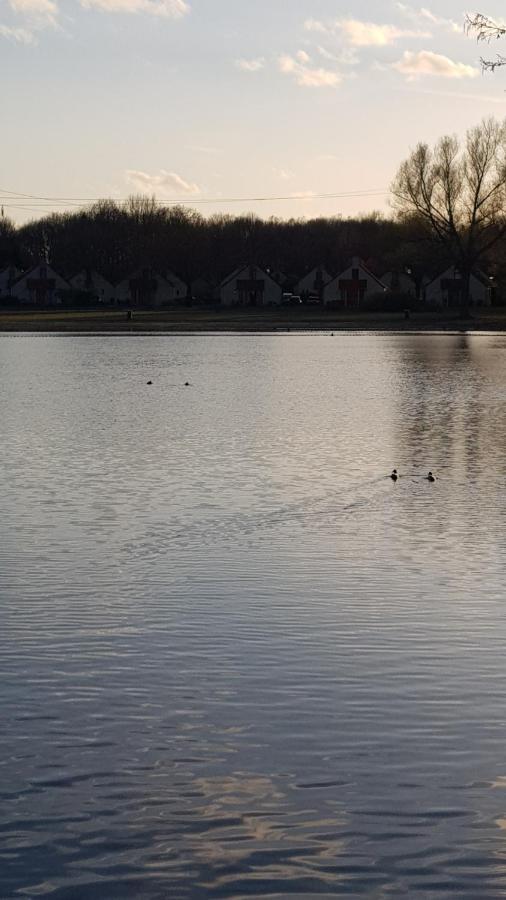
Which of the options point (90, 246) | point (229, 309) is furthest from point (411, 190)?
point (90, 246)

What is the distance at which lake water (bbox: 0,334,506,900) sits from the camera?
6.88 meters

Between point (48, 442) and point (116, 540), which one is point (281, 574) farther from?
point (48, 442)

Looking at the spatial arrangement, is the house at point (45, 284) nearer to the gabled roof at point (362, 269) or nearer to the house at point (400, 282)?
the gabled roof at point (362, 269)

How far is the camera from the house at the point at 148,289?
18488 cm

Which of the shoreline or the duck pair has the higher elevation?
the shoreline

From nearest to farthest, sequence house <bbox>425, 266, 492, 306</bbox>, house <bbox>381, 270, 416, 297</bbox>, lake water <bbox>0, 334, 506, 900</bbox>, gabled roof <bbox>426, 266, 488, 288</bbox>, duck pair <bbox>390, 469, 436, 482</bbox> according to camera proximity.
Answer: lake water <bbox>0, 334, 506, 900</bbox> < duck pair <bbox>390, 469, 436, 482</bbox> < gabled roof <bbox>426, 266, 488, 288</bbox> < house <bbox>425, 266, 492, 306</bbox> < house <bbox>381, 270, 416, 297</bbox>

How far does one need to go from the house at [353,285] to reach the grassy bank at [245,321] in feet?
86.3

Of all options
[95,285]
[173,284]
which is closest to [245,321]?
[173,284]

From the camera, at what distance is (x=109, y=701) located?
9.45m

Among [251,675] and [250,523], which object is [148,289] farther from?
[251,675]

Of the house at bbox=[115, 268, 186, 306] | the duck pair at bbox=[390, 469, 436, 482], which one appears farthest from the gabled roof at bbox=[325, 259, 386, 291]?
the duck pair at bbox=[390, 469, 436, 482]

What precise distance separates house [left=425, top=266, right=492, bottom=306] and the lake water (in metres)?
155

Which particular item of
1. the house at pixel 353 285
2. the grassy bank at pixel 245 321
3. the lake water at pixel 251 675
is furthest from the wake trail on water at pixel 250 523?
the house at pixel 353 285

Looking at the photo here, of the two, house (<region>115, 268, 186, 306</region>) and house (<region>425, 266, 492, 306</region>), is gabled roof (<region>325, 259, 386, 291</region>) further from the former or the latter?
house (<region>115, 268, 186, 306</region>)
